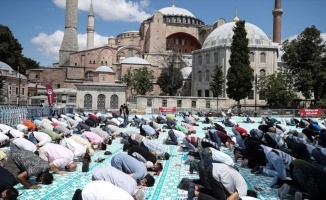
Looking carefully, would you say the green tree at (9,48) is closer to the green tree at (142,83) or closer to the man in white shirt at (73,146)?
the green tree at (142,83)

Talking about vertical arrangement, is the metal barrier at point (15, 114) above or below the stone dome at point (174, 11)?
below

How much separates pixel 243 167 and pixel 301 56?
29.5 meters

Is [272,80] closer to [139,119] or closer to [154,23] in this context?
[139,119]

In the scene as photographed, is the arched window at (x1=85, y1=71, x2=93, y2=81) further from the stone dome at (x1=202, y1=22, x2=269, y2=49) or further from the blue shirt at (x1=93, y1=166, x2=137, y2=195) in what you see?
the blue shirt at (x1=93, y1=166, x2=137, y2=195)

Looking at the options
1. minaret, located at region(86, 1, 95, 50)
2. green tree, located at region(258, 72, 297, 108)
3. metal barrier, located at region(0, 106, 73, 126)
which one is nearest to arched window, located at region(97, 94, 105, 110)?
metal barrier, located at region(0, 106, 73, 126)

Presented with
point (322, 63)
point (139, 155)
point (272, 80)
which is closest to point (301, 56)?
point (322, 63)

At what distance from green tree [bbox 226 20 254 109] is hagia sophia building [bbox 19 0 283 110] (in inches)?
131

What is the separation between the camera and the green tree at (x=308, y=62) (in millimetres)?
31109

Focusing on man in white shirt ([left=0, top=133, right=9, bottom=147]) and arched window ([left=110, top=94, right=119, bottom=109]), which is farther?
arched window ([left=110, top=94, right=119, bottom=109])

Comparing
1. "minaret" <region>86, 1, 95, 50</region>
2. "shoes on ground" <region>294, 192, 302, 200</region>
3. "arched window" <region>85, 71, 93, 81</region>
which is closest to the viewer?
"shoes on ground" <region>294, 192, 302, 200</region>

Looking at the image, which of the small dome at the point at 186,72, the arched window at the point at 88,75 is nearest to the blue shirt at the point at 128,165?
the small dome at the point at 186,72

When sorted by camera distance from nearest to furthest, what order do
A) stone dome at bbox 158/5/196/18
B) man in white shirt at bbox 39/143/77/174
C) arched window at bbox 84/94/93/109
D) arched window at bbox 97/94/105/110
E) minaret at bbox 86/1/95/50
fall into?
man in white shirt at bbox 39/143/77/174
arched window at bbox 84/94/93/109
arched window at bbox 97/94/105/110
minaret at bbox 86/1/95/50
stone dome at bbox 158/5/196/18

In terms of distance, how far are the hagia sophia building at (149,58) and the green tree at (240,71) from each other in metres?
3.33

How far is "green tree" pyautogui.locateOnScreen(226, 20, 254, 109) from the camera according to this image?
104ft
